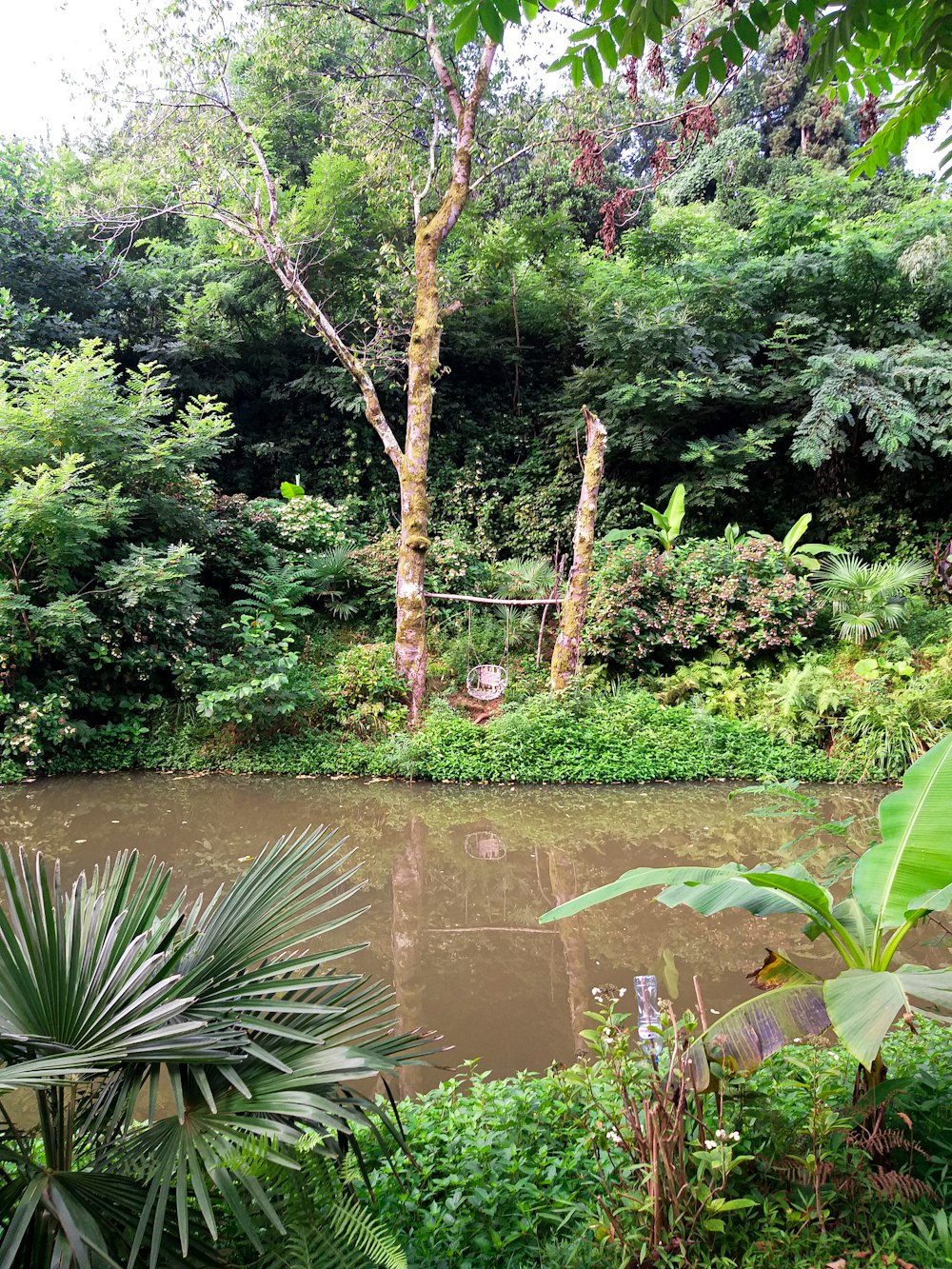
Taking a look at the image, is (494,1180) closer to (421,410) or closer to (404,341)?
(421,410)

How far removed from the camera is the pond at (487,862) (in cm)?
387

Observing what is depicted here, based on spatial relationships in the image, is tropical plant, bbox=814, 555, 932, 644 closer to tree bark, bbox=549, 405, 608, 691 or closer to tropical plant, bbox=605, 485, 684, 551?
tropical plant, bbox=605, 485, 684, 551

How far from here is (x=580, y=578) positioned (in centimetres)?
873

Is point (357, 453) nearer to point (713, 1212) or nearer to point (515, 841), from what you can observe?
point (515, 841)

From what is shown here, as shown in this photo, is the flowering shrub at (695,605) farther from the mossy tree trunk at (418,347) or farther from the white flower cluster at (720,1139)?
the white flower cluster at (720,1139)

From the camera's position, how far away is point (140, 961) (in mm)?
1820

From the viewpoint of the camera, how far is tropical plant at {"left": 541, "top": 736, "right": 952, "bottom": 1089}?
2.10 metres

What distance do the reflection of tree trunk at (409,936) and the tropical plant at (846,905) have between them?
4.17 ft

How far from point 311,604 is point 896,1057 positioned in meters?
8.94

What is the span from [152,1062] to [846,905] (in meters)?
2.21

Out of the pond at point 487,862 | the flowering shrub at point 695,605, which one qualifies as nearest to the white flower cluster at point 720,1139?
the pond at point 487,862

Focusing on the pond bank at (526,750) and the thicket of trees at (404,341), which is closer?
the pond bank at (526,750)

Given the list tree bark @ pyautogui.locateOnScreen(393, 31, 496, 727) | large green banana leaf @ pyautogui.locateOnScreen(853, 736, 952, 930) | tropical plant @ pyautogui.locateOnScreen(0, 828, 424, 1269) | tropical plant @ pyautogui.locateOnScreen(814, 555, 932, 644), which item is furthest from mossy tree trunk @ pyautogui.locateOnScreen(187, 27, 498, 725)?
tropical plant @ pyautogui.locateOnScreen(0, 828, 424, 1269)

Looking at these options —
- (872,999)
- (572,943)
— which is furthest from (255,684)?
(872,999)
